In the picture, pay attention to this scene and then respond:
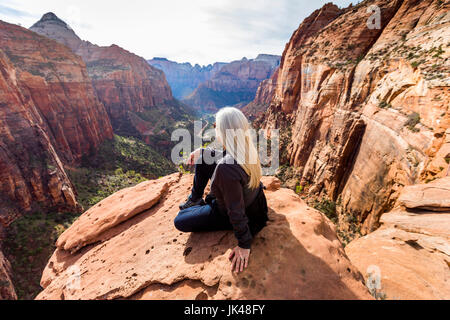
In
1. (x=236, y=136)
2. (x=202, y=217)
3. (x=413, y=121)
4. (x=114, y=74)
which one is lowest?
(x=202, y=217)

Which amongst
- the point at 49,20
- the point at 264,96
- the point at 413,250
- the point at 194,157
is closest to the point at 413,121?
the point at 413,250

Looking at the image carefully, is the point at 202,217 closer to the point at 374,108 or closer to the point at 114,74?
the point at 374,108

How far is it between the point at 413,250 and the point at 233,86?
193 meters

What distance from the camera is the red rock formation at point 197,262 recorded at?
2748mm

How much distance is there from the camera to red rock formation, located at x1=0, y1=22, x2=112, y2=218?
20.0 metres

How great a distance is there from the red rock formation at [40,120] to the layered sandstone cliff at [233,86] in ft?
439

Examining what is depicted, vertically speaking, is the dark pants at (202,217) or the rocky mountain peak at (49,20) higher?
the rocky mountain peak at (49,20)

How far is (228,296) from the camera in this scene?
2.66m

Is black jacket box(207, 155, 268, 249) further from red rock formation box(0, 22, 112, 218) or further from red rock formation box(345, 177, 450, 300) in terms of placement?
red rock formation box(0, 22, 112, 218)

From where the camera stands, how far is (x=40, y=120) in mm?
26984

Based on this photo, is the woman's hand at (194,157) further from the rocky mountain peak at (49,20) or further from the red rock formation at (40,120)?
the rocky mountain peak at (49,20)

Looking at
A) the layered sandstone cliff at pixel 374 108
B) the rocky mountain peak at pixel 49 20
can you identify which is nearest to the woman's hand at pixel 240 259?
the layered sandstone cliff at pixel 374 108

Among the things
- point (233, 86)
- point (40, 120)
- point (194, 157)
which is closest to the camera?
point (194, 157)

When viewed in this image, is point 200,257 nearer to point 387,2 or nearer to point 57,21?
point 387,2
